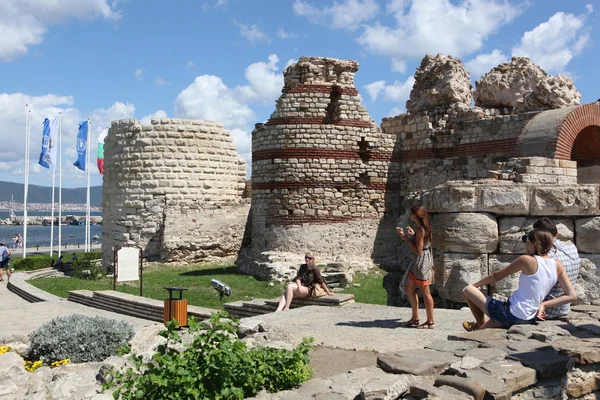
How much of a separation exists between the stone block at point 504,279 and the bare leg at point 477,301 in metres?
1.51

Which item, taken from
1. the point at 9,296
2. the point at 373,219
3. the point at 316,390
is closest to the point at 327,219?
the point at 373,219

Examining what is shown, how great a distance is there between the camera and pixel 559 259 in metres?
6.24

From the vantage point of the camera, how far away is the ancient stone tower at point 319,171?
17531 millimetres

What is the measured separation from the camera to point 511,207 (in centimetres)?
758

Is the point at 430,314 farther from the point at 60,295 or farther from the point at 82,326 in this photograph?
the point at 60,295

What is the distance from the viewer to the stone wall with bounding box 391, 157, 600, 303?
745 centimetres

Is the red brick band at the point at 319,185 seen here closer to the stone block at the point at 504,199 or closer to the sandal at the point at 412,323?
the stone block at the point at 504,199

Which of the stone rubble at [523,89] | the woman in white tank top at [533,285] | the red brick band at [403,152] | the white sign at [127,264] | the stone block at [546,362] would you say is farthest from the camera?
the stone rubble at [523,89]

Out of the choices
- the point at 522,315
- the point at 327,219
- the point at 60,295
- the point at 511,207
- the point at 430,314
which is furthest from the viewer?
the point at 327,219

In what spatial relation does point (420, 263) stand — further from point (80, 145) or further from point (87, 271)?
point (80, 145)

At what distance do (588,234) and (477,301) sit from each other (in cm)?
230

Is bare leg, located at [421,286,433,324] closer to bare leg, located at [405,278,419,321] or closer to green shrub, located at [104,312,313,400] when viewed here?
bare leg, located at [405,278,419,321]

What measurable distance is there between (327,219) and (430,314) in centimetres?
1072

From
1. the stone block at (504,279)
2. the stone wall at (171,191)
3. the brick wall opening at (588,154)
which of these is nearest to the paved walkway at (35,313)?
the stone wall at (171,191)
